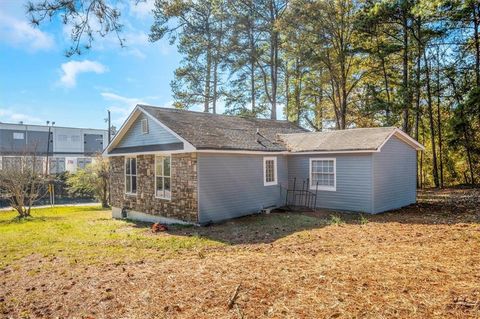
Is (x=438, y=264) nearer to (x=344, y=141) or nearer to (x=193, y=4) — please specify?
(x=344, y=141)

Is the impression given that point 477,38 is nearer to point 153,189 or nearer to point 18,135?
point 153,189

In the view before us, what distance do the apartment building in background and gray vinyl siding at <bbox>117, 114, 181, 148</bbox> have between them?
73.3 ft

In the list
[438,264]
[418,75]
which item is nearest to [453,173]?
[418,75]

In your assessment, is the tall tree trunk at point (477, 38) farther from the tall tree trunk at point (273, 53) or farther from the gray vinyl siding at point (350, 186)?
the gray vinyl siding at point (350, 186)

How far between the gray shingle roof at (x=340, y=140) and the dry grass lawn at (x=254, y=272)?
3.43 metres

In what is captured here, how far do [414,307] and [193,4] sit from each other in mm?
26928

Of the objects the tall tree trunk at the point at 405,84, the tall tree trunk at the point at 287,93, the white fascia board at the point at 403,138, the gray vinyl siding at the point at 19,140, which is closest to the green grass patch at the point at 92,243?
the white fascia board at the point at 403,138

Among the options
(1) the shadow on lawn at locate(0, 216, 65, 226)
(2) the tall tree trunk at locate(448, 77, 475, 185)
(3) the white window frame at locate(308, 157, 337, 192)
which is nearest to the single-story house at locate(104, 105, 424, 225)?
(3) the white window frame at locate(308, 157, 337, 192)

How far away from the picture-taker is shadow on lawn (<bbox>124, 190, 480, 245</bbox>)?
971cm

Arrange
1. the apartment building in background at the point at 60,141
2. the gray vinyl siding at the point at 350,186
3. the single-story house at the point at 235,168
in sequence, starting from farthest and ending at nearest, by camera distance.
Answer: the apartment building in background at the point at 60,141, the gray vinyl siding at the point at 350,186, the single-story house at the point at 235,168

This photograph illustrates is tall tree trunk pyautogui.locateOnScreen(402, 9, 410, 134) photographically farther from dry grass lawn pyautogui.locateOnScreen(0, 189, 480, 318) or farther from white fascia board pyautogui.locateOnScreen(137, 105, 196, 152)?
white fascia board pyautogui.locateOnScreen(137, 105, 196, 152)

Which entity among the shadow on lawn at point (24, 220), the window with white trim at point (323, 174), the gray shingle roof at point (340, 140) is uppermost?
the gray shingle roof at point (340, 140)

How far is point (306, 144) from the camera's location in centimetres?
→ 1514

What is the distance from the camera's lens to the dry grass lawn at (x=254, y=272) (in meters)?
4.38
